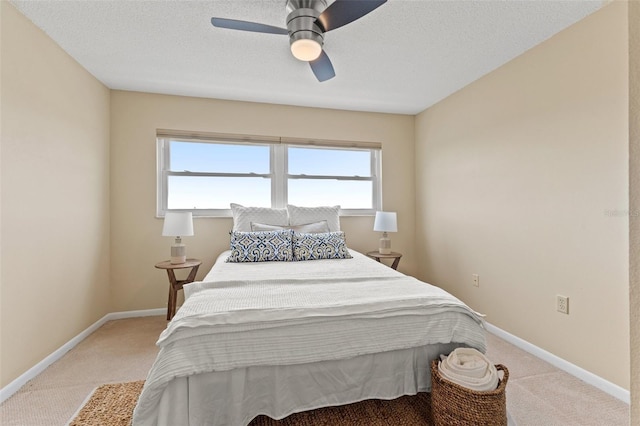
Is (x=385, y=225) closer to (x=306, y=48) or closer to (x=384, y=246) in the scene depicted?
(x=384, y=246)

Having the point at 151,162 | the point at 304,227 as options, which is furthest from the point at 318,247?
the point at 151,162

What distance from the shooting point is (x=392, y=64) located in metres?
2.60

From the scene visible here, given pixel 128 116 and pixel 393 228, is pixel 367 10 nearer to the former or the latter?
pixel 393 228

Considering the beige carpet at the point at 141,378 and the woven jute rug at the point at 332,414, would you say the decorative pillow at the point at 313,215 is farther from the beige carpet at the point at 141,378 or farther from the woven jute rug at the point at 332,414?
the woven jute rug at the point at 332,414

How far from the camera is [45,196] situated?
86.6 inches

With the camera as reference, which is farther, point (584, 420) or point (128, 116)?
point (128, 116)

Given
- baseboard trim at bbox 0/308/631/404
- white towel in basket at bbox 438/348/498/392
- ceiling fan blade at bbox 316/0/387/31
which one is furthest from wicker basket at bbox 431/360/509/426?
ceiling fan blade at bbox 316/0/387/31

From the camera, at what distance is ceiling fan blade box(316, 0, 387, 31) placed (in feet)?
Result: 4.96

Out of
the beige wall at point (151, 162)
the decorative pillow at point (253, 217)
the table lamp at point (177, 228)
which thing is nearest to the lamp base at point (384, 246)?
the decorative pillow at point (253, 217)

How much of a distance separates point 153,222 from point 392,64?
287 cm

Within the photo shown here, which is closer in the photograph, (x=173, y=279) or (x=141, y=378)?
(x=141, y=378)

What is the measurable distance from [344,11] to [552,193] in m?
1.94

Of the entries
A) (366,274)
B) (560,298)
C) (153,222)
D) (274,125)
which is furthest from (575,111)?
(153,222)

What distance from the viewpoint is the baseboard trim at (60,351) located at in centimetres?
187
